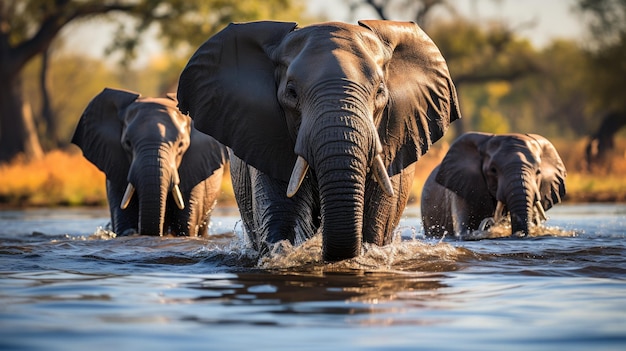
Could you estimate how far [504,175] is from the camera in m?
11.5

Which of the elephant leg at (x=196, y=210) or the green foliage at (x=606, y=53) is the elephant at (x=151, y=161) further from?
the green foliage at (x=606, y=53)

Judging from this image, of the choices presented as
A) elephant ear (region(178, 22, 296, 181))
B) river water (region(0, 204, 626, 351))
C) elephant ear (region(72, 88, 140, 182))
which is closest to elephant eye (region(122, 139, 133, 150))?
elephant ear (region(72, 88, 140, 182))

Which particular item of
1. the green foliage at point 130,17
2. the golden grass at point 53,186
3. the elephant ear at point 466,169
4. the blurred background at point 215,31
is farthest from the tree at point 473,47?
the elephant ear at point 466,169

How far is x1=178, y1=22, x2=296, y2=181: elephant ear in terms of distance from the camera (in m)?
6.87

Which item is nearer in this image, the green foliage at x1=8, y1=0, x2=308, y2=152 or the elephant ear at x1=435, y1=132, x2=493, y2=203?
the elephant ear at x1=435, y1=132, x2=493, y2=203

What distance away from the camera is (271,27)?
699 centimetres

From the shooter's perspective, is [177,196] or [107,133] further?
[107,133]

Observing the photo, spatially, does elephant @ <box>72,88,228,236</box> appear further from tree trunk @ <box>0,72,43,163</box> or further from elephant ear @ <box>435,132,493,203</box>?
tree trunk @ <box>0,72,43,163</box>

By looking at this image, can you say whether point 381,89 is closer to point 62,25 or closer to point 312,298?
point 312,298

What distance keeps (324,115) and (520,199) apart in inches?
218

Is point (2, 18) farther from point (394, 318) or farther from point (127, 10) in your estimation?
point (394, 318)

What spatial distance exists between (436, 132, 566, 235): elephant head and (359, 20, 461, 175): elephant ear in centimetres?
394

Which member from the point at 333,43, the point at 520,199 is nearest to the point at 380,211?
the point at 333,43

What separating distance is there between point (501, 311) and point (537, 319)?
0.27 metres
